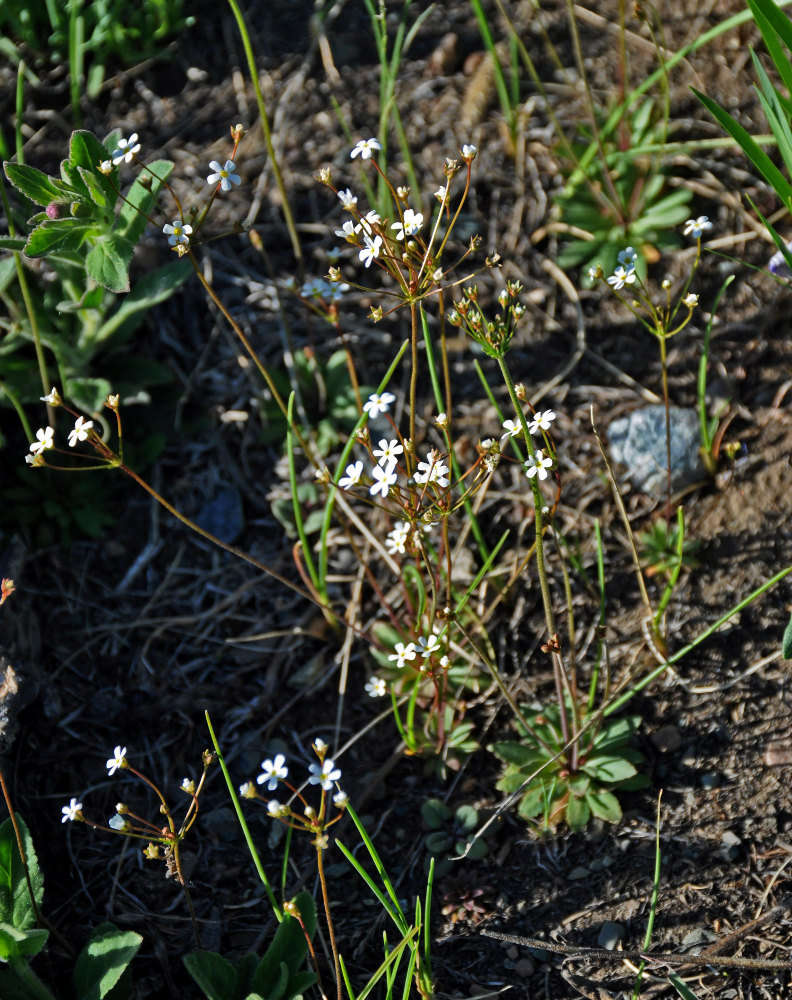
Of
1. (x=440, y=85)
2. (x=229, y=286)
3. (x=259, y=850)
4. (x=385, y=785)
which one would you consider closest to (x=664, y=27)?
(x=440, y=85)

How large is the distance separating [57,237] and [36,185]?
163 mm

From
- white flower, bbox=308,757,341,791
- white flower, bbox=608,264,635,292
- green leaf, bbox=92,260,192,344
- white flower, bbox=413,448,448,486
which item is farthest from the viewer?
green leaf, bbox=92,260,192,344

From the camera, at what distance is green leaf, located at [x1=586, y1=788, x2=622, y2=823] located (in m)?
2.36

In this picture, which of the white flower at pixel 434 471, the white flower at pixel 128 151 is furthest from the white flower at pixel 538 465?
the white flower at pixel 128 151

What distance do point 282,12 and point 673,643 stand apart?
3004mm

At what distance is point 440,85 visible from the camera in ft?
12.0

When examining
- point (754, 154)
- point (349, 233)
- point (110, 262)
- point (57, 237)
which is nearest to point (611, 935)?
point (349, 233)

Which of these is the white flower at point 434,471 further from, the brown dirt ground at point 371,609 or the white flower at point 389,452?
the brown dirt ground at point 371,609

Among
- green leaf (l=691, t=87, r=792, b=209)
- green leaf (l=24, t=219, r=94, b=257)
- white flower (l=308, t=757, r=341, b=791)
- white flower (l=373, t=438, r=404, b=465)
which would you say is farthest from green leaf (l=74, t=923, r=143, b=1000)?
green leaf (l=691, t=87, r=792, b=209)

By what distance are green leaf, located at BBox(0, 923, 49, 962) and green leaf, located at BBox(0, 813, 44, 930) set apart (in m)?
0.12

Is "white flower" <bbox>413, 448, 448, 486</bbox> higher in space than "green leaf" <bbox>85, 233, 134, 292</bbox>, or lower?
lower

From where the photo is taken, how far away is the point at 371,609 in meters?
2.89

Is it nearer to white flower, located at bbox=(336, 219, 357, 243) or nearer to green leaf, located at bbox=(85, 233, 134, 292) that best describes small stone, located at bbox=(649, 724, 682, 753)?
white flower, located at bbox=(336, 219, 357, 243)

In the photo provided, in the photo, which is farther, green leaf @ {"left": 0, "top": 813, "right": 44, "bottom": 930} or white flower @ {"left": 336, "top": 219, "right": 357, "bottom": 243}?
green leaf @ {"left": 0, "top": 813, "right": 44, "bottom": 930}
